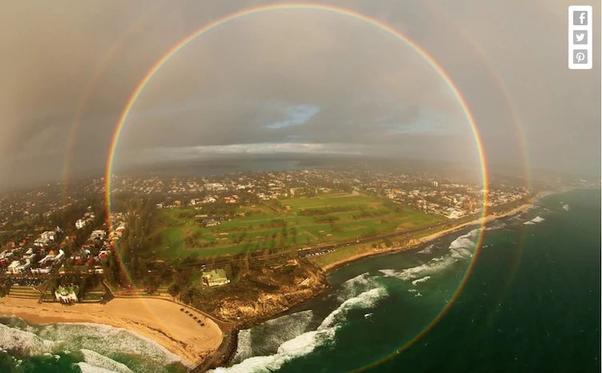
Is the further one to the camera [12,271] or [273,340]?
[12,271]

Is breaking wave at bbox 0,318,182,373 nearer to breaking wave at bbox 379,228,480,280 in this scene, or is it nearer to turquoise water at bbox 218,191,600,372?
Answer: turquoise water at bbox 218,191,600,372

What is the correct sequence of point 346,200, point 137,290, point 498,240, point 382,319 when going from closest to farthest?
point 382,319
point 137,290
point 498,240
point 346,200

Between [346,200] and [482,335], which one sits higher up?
[346,200]

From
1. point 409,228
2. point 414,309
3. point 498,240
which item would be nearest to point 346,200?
point 409,228

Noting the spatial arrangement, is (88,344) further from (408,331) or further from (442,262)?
(442,262)

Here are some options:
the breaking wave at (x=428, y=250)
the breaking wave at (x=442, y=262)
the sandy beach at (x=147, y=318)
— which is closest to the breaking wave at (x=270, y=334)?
the sandy beach at (x=147, y=318)

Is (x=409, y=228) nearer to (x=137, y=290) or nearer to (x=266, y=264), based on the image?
(x=266, y=264)

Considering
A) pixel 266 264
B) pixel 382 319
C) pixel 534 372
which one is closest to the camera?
pixel 534 372

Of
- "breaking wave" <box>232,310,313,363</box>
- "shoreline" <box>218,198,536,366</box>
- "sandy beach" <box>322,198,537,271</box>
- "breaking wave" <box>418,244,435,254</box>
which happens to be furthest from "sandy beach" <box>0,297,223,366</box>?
"breaking wave" <box>418,244,435,254</box>
